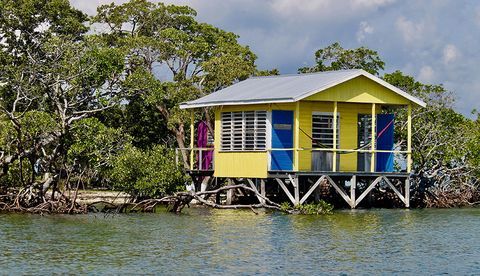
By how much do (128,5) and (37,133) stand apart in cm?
1738

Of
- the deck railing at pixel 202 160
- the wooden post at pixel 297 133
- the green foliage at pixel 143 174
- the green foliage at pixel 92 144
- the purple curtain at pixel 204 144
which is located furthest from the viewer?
the purple curtain at pixel 204 144

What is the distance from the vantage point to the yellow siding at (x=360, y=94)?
37.7 meters

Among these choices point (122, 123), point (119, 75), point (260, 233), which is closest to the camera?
point (260, 233)

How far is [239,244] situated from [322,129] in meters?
13.1

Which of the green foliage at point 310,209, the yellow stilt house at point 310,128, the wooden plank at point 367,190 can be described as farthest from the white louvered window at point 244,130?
the wooden plank at point 367,190

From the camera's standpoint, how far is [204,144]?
44938 millimetres

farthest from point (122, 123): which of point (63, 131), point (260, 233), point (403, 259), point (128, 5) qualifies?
Answer: point (403, 259)

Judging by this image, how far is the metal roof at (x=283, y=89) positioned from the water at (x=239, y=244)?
14.4ft

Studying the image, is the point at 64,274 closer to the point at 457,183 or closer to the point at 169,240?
the point at 169,240

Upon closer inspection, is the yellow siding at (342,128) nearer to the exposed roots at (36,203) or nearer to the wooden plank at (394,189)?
the wooden plank at (394,189)

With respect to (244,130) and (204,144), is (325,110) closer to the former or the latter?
(244,130)

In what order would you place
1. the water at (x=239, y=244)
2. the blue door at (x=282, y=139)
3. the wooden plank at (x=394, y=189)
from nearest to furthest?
the water at (x=239, y=244) < the blue door at (x=282, y=139) < the wooden plank at (x=394, y=189)

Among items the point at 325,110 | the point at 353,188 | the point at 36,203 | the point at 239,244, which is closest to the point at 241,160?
the point at 325,110

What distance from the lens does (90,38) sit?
41.3 metres
